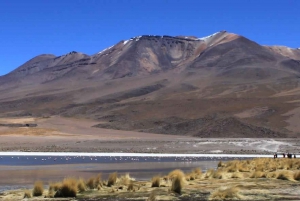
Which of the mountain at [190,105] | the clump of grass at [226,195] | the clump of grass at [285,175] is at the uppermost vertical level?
the mountain at [190,105]

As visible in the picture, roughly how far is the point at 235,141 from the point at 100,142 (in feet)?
55.2

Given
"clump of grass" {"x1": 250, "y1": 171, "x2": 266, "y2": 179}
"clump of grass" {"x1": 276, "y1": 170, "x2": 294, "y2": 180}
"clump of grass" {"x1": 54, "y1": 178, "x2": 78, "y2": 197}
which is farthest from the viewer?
"clump of grass" {"x1": 250, "y1": 171, "x2": 266, "y2": 179}

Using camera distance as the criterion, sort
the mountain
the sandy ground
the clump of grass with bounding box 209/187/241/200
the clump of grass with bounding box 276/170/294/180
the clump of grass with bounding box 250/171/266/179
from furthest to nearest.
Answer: the mountain, the sandy ground, the clump of grass with bounding box 250/171/266/179, the clump of grass with bounding box 276/170/294/180, the clump of grass with bounding box 209/187/241/200

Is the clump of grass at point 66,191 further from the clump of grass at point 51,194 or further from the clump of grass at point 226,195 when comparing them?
the clump of grass at point 226,195

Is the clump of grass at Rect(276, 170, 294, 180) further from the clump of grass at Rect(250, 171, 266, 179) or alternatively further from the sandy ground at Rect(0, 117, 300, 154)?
the sandy ground at Rect(0, 117, 300, 154)

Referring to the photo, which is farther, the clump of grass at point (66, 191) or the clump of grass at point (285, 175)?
the clump of grass at point (285, 175)

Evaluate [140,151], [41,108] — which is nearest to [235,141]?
[140,151]

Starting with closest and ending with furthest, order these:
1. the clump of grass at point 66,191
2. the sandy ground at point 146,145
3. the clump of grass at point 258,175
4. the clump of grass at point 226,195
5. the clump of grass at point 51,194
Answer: the clump of grass at point 226,195 < the clump of grass at point 51,194 < the clump of grass at point 66,191 < the clump of grass at point 258,175 < the sandy ground at point 146,145

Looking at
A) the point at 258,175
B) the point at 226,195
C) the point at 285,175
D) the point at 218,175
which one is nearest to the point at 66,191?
the point at 226,195

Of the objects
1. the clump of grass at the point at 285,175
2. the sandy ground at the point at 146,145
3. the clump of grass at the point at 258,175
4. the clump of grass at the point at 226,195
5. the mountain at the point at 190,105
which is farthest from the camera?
the mountain at the point at 190,105

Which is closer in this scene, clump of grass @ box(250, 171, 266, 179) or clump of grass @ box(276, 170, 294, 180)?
clump of grass @ box(276, 170, 294, 180)

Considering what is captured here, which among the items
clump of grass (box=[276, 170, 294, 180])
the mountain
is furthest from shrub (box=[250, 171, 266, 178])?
the mountain

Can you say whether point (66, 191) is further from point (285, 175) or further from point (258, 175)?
point (285, 175)

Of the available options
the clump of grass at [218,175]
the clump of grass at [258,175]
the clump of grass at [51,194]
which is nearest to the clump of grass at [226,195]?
the clump of grass at [51,194]
